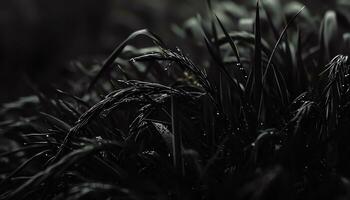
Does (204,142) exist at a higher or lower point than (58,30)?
higher

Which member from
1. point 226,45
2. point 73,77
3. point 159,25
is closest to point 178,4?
point 159,25

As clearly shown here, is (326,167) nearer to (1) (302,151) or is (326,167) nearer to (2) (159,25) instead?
(1) (302,151)

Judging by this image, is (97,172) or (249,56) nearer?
(97,172)

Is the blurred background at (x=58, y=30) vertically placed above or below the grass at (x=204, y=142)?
below

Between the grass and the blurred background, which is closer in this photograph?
the grass

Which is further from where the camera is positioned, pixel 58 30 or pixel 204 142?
pixel 58 30

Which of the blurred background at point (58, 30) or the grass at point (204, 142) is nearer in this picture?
the grass at point (204, 142)

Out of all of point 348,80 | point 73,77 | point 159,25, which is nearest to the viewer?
point 348,80

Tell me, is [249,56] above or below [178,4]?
above
